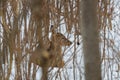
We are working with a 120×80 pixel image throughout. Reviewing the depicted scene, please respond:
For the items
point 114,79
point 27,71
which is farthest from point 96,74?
point 114,79

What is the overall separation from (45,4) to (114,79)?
137 cm

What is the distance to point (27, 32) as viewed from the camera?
5.69 ft

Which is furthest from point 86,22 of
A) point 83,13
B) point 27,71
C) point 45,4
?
point 27,71

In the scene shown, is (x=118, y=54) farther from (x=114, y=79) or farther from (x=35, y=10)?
(x=35, y=10)

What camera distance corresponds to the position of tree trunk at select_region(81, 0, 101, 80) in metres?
0.43

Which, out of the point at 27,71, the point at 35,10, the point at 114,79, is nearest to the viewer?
the point at 35,10

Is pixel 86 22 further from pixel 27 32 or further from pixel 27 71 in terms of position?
pixel 27 71

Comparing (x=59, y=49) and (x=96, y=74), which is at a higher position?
(x=59, y=49)

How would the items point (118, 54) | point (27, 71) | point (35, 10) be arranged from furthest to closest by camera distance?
point (118, 54) → point (27, 71) → point (35, 10)

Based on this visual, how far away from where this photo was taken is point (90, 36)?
1.41 ft

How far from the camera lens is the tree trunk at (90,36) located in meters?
0.43

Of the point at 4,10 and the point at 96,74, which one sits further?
the point at 4,10

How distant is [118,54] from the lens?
2.35 m

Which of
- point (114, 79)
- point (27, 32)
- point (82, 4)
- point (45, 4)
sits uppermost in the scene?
point (45, 4)
